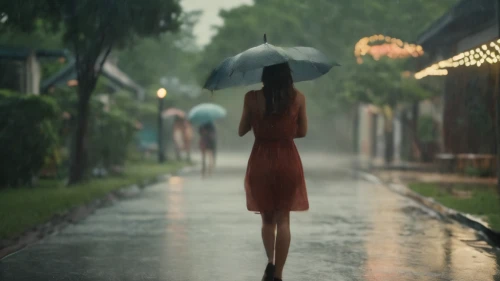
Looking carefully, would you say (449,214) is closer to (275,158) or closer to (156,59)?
(275,158)

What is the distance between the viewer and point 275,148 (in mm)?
7527

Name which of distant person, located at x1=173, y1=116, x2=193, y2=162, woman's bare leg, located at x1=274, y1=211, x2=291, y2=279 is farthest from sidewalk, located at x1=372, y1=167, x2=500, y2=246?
distant person, located at x1=173, y1=116, x2=193, y2=162

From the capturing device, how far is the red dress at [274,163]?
24.6 feet

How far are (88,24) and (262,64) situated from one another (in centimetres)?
1126

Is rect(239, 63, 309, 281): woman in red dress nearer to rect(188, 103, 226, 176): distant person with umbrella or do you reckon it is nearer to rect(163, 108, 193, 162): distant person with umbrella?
rect(188, 103, 226, 176): distant person with umbrella

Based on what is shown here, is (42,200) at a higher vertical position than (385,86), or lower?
lower

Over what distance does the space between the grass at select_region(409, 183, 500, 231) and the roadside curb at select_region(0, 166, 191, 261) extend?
5779mm

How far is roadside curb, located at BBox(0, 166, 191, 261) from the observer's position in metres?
10.5

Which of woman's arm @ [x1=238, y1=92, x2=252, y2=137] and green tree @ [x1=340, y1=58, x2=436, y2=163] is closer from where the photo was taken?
woman's arm @ [x1=238, y1=92, x2=252, y2=137]

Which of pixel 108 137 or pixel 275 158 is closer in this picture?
pixel 275 158

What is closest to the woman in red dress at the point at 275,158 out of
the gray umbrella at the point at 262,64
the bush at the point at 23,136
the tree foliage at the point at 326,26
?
the gray umbrella at the point at 262,64

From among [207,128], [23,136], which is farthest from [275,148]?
[207,128]

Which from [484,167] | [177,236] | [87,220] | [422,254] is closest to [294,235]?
[177,236]

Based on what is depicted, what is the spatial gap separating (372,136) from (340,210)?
110 ft
